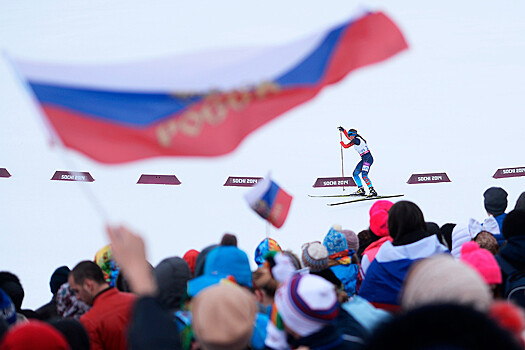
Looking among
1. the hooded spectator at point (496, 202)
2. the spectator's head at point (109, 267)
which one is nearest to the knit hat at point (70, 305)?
the spectator's head at point (109, 267)

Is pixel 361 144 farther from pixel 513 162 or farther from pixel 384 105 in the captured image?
pixel 384 105

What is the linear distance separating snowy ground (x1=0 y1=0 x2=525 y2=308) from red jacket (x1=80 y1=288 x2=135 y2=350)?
64cm

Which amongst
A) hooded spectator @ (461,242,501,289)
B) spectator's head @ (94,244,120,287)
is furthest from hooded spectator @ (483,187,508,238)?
spectator's head @ (94,244,120,287)

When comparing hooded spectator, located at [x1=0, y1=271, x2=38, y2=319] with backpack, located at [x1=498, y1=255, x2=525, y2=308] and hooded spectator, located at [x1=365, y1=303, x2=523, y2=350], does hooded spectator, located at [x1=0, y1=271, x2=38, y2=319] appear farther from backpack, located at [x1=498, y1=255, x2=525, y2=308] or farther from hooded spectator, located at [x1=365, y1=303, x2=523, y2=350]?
hooded spectator, located at [x1=365, y1=303, x2=523, y2=350]

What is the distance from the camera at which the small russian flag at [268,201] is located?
13.3 ft

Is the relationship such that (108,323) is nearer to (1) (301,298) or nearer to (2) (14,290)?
(2) (14,290)

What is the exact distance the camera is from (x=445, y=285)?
178 centimetres

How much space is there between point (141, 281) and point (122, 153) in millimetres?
915

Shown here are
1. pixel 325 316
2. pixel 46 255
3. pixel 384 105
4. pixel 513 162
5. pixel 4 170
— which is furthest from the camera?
pixel 384 105

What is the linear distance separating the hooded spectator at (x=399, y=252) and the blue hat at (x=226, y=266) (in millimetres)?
699

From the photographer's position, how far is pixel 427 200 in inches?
368

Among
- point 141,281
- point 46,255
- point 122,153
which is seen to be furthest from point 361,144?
point 141,281

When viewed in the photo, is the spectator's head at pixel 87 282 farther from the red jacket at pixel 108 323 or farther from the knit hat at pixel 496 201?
the knit hat at pixel 496 201

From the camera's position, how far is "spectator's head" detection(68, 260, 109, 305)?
9.46ft
